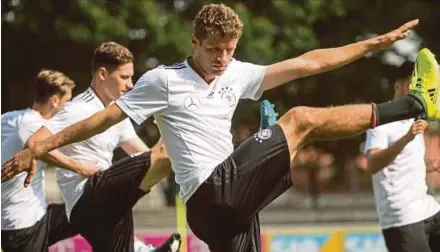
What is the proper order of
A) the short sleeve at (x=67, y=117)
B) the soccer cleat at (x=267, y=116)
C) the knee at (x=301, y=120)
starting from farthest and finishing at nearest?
1. the short sleeve at (x=67, y=117)
2. the soccer cleat at (x=267, y=116)
3. the knee at (x=301, y=120)

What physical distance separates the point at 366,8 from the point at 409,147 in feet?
57.7

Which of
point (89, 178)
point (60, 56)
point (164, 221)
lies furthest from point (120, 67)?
point (164, 221)

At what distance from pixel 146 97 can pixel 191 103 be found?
0.28 metres

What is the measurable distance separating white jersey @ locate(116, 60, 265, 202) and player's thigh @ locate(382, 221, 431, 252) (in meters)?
2.19

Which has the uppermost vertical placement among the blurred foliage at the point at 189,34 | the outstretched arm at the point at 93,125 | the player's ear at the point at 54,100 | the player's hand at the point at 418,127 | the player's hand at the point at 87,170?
the blurred foliage at the point at 189,34

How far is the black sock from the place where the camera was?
264 inches

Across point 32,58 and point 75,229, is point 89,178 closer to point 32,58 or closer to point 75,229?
point 75,229

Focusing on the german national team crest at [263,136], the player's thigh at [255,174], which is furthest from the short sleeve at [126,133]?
the german national team crest at [263,136]

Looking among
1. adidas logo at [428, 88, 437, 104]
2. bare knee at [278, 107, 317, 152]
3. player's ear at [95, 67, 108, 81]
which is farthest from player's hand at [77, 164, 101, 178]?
adidas logo at [428, 88, 437, 104]

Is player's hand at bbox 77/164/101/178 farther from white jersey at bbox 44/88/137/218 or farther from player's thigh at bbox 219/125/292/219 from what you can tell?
player's thigh at bbox 219/125/292/219

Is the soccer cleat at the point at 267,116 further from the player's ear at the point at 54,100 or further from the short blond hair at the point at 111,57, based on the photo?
the player's ear at the point at 54,100

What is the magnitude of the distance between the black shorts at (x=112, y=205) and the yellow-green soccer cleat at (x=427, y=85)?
7.31ft

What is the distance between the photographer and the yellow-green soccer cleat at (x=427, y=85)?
690 cm

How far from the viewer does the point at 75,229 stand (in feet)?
30.5
